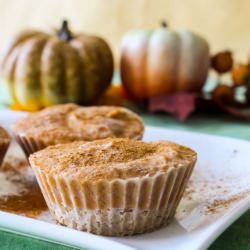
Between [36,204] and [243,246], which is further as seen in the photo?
[36,204]

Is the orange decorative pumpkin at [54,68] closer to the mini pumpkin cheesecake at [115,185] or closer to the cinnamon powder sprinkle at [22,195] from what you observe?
the cinnamon powder sprinkle at [22,195]

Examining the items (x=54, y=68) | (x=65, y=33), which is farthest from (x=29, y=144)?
(x=65, y=33)

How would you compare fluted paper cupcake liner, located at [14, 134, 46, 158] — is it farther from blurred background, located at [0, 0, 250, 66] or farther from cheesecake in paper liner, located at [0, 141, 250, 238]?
blurred background, located at [0, 0, 250, 66]

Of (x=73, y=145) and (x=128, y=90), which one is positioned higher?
(x=73, y=145)

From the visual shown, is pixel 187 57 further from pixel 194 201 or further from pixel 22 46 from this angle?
pixel 194 201

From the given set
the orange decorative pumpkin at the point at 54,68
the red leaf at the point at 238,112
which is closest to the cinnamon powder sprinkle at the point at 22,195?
the orange decorative pumpkin at the point at 54,68

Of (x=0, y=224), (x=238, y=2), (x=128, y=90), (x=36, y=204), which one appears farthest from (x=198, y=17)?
(x=0, y=224)

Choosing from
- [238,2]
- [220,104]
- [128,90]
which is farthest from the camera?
[238,2]
